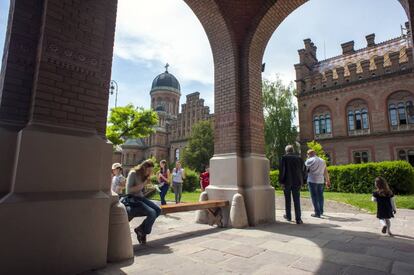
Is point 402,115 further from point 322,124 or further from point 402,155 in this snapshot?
point 322,124

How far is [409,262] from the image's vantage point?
9.78 feet

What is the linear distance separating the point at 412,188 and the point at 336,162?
1490cm

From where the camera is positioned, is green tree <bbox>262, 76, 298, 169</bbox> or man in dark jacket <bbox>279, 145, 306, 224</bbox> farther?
green tree <bbox>262, 76, 298, 169</bbox>

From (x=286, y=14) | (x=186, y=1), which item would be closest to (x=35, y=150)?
(x=186, y=1)

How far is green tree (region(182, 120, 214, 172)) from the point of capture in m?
37.1

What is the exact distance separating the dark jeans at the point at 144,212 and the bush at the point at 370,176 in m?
14.3

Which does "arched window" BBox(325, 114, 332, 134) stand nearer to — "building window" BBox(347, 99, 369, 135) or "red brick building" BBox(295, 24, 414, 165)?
"red brick building" BBox(295, 24, 414, 165)

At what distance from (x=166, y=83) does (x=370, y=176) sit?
50.4 metres

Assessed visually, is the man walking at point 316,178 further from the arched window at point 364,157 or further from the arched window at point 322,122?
the arched window at point 322,122

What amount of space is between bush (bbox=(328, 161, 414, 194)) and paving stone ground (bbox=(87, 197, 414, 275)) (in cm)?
1037

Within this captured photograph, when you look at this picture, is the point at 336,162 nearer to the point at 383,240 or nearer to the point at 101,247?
the point at 383,240

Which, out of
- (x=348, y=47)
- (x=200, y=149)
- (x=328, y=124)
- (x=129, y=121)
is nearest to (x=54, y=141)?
(x=129, y=121)

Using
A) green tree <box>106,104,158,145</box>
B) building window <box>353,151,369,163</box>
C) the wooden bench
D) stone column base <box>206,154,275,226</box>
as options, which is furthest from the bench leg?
building window <box>353,151,369,163</box>

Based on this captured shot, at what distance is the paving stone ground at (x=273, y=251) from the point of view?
2.78 m
